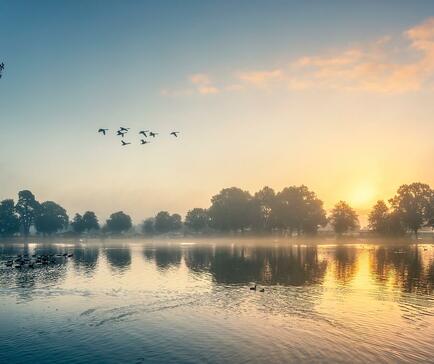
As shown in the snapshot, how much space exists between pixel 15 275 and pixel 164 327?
1867 inches

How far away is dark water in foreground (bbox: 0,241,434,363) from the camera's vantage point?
29.9m

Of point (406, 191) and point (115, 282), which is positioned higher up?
point (406, 191)

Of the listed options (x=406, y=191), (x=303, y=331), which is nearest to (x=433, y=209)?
(x=406, y=191)

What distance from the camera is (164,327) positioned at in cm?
3716

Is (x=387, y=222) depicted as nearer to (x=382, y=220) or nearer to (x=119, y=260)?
(x=382, y=220)

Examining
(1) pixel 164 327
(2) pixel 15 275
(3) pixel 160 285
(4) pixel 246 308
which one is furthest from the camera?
(2) pixel 15 275

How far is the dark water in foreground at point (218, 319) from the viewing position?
29906mm

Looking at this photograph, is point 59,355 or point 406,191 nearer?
point 59,355

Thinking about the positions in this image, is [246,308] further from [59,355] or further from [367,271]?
[367,271]

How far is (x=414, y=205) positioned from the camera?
192 meters

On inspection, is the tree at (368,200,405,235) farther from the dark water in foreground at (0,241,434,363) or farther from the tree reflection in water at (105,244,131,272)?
the dark water in foreground at (0,241,434,363)

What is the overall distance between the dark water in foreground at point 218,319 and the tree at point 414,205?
425ft

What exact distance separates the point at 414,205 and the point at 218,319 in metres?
177

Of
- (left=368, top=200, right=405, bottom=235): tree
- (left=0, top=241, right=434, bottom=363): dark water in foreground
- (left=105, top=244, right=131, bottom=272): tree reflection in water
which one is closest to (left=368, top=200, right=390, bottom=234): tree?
(left=368, top=200, right=405, bottom=235): tree
